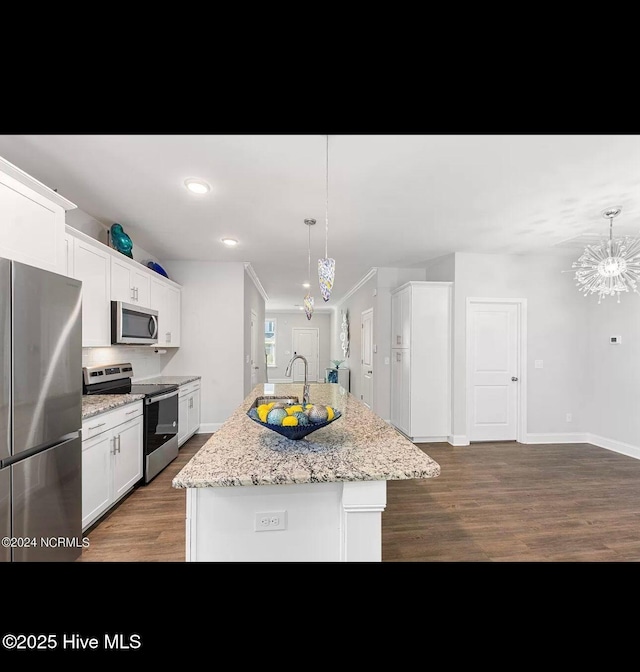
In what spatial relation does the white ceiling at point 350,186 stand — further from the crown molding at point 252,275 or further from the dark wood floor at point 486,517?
the dark wood floor at point 486,517

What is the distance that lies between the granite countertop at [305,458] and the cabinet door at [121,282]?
6.75ft

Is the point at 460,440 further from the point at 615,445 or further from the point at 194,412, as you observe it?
the point at 194,412

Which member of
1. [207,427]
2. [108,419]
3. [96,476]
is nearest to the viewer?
[96,476]

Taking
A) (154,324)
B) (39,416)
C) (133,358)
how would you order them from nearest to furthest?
(39,416)
(154,324)
(133,358)

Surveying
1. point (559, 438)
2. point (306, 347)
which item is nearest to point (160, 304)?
point (559, 438)

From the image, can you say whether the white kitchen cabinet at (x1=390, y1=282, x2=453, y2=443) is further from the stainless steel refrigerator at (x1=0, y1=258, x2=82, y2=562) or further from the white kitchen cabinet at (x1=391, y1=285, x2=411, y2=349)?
the stainless steel refrigerator at (x1=0, y1=258, x2=82, y2=562)

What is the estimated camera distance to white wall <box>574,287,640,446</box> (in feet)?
12.7

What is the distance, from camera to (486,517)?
2404mm

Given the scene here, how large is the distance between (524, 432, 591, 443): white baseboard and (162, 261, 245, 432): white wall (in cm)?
412

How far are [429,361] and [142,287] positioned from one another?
3668mm

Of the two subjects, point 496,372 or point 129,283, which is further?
point 496,372

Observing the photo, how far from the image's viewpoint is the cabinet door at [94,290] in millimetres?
2465

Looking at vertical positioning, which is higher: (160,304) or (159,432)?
(160,304)
